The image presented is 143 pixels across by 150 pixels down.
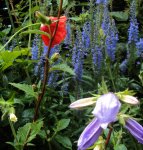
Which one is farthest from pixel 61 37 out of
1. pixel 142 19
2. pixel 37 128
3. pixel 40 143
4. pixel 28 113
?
pixel 142 19

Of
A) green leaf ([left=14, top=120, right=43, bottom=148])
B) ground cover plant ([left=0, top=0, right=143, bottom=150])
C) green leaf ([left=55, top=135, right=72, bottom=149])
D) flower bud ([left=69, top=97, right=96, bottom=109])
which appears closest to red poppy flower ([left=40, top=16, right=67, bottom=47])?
ground cover plant ([left=0, top=0, right=143, bottom=150])

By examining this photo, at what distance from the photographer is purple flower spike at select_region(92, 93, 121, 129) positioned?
2.84 feet

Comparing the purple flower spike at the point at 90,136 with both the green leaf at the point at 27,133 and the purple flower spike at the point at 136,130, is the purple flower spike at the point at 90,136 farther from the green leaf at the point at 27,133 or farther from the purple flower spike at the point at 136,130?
the green leaf at the point at 27,133

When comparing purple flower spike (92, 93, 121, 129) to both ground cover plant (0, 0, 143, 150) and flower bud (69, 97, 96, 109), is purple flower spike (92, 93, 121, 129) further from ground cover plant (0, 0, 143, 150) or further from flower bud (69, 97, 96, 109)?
ground cover plant (0, 0, 143, 150)

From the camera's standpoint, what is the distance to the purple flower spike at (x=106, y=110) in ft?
2.84

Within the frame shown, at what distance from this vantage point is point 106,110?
879 mm

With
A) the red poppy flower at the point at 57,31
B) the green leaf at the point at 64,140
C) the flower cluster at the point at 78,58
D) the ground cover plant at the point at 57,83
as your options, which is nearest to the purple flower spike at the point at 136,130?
the ground cover plant at the point at 57,83

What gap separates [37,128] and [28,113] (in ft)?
1.21

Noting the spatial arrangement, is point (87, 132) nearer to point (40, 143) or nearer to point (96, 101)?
point (96, 101)

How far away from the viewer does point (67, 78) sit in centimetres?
219

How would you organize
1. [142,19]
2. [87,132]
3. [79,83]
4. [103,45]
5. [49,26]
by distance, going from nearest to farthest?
[87,132] < [49,26] < [79,83] < [103,45] < [142,19]

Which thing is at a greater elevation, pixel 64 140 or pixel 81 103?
pixel 81 103

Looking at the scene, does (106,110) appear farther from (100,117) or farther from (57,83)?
(57,83)

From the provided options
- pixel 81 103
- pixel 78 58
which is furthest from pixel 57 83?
pixel 81 103
